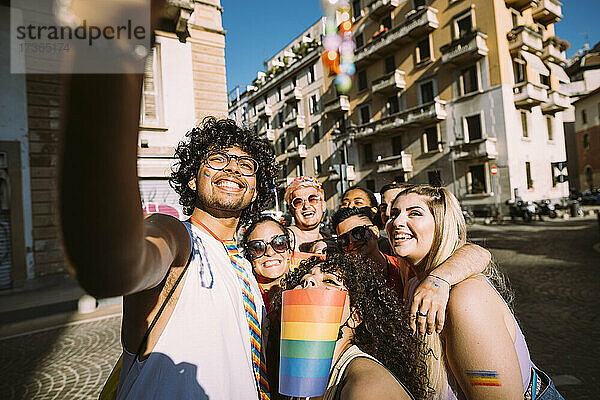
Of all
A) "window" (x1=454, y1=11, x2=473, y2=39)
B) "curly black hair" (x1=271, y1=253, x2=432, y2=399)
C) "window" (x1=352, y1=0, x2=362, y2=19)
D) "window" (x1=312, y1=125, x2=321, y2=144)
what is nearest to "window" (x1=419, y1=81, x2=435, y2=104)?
"window" (x1=454, y1=11, x2=473, y2=39)

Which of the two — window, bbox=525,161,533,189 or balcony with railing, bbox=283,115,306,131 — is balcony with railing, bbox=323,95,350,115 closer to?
balcony with railing, bbox=283,115,306,131

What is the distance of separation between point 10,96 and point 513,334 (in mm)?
11982

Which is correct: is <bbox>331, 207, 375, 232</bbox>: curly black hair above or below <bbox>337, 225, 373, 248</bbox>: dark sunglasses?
above

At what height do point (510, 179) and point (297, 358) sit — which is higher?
point (510, 179)

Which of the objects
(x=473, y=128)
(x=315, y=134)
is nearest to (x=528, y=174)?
(x=473, y=128)

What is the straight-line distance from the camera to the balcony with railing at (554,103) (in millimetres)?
22625

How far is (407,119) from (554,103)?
8.81 m

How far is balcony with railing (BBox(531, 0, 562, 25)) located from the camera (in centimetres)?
2241

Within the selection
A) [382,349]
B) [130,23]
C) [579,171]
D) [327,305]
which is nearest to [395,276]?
[382,349]

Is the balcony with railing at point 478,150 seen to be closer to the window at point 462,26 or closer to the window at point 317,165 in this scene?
the window at point 462,26

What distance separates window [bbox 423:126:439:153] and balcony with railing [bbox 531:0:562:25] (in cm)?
931

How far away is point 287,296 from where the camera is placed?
160cm

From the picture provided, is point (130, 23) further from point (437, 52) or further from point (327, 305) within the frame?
point (437, 52)

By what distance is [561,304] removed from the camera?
19.5ft
